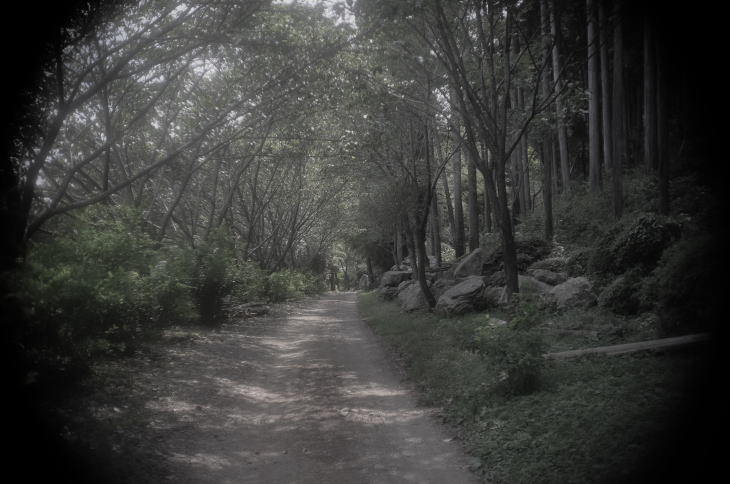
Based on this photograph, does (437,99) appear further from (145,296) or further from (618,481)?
(618,481)

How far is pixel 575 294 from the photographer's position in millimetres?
9500

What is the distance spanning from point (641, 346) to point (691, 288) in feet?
3.35

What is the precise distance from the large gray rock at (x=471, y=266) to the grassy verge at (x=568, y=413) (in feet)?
26.9

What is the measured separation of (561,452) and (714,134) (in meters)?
5.72

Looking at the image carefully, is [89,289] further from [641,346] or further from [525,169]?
[525,169]

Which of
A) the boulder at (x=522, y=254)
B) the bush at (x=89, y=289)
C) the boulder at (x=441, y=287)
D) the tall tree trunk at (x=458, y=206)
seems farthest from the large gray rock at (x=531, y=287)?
the tall tree trunk at (x=458, y=206)

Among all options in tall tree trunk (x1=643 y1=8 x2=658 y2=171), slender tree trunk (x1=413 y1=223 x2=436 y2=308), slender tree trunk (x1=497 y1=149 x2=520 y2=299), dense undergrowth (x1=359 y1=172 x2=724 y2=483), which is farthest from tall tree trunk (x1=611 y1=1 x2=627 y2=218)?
slender tree trunk (x1=497 y1=149 x2=520 y2=299)

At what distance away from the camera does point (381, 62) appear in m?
11.4

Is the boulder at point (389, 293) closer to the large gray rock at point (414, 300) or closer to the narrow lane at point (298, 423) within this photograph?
the large gray rock at point (414, 300)

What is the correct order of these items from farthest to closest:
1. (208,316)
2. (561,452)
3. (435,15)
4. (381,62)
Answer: (208,316) < (381,62) < (435,15) < (561,452)

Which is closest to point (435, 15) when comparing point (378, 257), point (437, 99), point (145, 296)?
point (437, 99)

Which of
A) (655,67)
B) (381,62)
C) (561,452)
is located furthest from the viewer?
(655,67)

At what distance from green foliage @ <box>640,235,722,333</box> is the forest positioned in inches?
0.9

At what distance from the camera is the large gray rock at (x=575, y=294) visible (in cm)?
928
